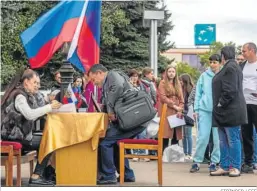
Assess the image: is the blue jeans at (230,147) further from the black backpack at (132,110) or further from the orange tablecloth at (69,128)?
the orange tablecloth at (69,128)

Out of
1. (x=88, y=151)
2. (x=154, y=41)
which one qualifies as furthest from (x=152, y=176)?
(x=154, y=41)

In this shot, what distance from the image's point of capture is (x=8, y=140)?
6.99 meters

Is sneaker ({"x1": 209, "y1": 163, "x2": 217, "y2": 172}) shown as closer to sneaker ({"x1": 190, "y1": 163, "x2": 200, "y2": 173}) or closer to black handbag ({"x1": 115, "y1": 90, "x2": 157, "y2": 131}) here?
sneaker ({"x1": 190, "y1": 163, "x2": 200, "y2": 173})

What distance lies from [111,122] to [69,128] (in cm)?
52

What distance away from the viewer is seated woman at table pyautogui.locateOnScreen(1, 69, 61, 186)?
22.7ft

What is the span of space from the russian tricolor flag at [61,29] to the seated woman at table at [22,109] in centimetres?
43

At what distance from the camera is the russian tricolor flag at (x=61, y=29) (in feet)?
24.1

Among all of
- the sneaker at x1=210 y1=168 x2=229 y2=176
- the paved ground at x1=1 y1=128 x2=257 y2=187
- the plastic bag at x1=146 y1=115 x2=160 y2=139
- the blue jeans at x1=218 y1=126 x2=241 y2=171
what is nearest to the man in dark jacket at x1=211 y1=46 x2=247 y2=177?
the blue jeans at x1=218 y1=126 x2=241 y2=171

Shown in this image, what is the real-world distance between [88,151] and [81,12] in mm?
1505

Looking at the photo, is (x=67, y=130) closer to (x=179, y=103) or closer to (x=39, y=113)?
(x=39, y=113)

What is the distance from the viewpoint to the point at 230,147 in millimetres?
8023

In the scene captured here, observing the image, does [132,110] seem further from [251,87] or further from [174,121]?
[174,121]

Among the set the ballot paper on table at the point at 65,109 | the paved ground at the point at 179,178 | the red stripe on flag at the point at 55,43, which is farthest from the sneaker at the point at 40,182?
the red stripe on flag at the point at 55,43

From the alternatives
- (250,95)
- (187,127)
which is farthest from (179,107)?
(250,95)
